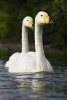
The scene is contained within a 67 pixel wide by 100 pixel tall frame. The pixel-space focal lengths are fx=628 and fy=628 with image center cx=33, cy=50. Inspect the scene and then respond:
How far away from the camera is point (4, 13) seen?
162ft

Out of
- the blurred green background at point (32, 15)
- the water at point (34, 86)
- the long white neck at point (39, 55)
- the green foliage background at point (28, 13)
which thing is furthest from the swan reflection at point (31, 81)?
the green foliage background at point (28, 13)

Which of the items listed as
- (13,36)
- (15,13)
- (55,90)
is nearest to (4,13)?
(15,13)

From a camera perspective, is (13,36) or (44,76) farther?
(13,36)

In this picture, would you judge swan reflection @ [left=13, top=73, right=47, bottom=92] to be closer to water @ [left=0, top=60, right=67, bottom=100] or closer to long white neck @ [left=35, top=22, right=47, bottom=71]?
water @ [left=0, top=60, right=67, bottom=100]

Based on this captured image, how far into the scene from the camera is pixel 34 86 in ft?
52.1

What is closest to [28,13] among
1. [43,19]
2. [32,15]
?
[32,15]

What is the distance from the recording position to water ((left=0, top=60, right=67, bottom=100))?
46.3 ft

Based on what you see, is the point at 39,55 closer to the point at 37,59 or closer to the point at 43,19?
the point at 37,59

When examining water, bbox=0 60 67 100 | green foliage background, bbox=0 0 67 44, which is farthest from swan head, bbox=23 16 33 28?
green foliage background, bbox=0 0 67 44

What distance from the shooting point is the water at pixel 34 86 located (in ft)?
46.3

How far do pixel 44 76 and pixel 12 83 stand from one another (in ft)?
5.62

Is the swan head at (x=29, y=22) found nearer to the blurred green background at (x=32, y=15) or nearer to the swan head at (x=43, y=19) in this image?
the swan head at (x=43, y=19)

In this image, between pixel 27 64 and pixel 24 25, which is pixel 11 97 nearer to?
pixel 27 64

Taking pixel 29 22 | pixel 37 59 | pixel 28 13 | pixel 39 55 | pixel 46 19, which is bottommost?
pixel 37 59
